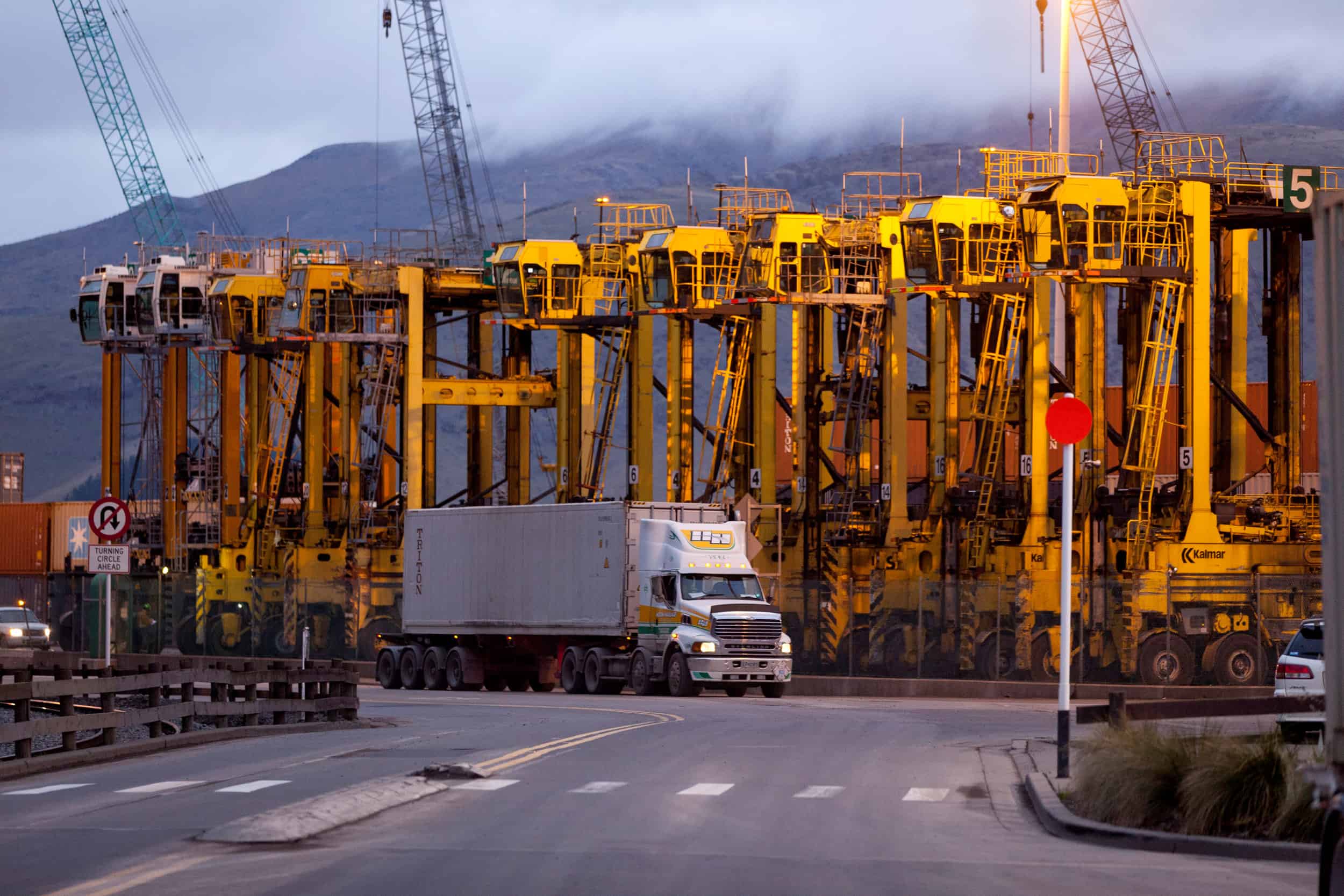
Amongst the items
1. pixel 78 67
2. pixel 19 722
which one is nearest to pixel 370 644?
pixel 19 722

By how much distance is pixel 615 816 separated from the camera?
16453 millimetres

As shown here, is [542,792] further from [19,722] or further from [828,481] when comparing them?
[828,481]

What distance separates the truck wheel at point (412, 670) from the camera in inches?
1866

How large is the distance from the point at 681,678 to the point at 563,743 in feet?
50.3

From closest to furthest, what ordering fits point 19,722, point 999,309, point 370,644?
point 19,722 → point 370,644 → point 999,309

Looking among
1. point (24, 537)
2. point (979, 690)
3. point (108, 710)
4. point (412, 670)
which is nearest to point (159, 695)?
point (108, 710)

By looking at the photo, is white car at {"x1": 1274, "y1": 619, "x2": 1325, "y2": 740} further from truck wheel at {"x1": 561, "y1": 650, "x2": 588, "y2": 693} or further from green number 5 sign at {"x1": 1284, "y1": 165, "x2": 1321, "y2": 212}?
truck wheel at {"x1": 561, "y1": 650, "x2": 588, "y2": 693}

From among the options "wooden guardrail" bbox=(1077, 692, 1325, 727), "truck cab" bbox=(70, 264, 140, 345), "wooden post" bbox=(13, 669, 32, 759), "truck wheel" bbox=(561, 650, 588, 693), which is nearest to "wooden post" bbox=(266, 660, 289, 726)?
"wooden post" bbox=(13, 669, 32, 759)

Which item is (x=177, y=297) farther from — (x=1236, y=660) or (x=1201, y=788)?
(x=1201, y=788)

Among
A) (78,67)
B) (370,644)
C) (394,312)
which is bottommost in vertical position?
(370,644)

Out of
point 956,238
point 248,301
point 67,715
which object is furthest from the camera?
point 248,301

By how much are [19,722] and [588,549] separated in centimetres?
2213

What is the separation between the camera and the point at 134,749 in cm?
2298

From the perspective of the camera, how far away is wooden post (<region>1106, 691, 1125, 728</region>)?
18.7 metres
